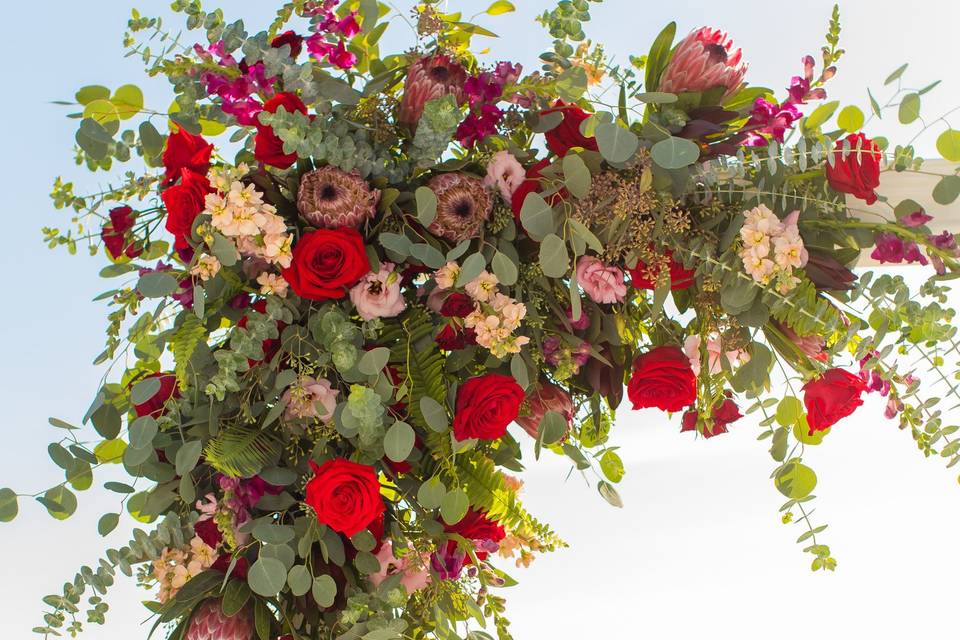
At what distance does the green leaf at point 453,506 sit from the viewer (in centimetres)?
111

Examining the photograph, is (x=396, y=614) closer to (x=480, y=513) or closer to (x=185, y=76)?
Result: (x=480, y=513)

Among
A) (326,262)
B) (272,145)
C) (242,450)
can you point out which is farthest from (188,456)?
(272,145)

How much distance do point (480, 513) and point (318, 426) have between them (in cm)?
26

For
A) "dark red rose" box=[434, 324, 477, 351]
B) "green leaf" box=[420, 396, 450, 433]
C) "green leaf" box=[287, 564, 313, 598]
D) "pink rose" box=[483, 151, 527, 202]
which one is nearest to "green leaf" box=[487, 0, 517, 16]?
"pink rose" box=[483, 151, 527, 202]

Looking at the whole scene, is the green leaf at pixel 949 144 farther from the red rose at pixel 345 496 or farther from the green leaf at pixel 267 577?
the green leaf at pixel 267 577

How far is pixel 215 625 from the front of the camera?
1.12 m

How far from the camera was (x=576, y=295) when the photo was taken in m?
1.05

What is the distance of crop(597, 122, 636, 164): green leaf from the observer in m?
1.02

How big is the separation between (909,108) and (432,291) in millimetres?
649

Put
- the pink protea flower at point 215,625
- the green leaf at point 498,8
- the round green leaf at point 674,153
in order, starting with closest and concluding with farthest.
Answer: the round green leaf at point 674,153 < the pink protea flower at point 215,625 < the green leaf at point 498,8

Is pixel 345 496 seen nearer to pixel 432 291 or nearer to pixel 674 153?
pixel 432 291

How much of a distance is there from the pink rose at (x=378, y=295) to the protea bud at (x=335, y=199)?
75 millimetres

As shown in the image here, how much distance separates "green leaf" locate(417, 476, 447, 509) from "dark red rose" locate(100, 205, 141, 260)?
540 millimetres

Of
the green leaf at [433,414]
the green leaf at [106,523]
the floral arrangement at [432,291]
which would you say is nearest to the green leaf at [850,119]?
the floral arrangement at [432,291]
